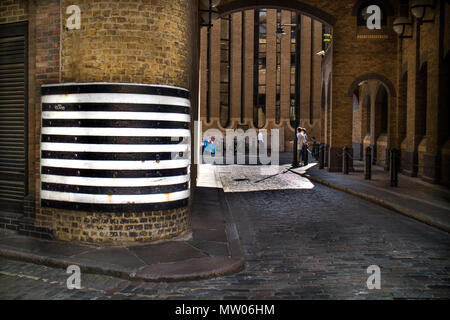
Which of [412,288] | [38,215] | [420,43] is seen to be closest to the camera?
[412,288]

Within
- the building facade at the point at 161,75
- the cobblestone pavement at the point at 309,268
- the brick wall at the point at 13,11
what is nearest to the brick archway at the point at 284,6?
the building facade at the point at 161,75

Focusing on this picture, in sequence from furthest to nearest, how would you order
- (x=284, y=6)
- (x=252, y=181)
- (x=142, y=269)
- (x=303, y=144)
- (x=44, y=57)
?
(x=303, y=144), (x=284, y=6), (x=252, y=181), (x=44, y=57), (x=142, y=269)

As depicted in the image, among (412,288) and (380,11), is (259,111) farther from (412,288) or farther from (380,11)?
(412,288)

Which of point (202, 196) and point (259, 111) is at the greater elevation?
point (259, 111)

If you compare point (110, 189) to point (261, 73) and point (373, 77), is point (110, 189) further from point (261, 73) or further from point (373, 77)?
point (261, 73)

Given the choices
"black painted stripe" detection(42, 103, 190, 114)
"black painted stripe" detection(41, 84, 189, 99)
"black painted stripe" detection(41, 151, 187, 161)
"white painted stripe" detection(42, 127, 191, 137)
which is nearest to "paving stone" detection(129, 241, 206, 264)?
"black painted stripe" detection(41, 151, 187, 161)

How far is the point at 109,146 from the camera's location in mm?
6461

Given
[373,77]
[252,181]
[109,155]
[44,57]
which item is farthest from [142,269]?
[373,77]

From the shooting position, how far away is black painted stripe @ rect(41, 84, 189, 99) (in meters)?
6.44

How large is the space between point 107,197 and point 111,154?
65 cm

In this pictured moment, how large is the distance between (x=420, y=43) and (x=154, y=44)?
42.7ft

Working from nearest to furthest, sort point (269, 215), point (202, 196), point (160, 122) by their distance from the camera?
point (160, 122) < point (269, 215) < point (202, 196)

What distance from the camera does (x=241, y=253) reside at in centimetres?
624

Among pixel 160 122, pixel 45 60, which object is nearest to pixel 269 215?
pixel 160 122
